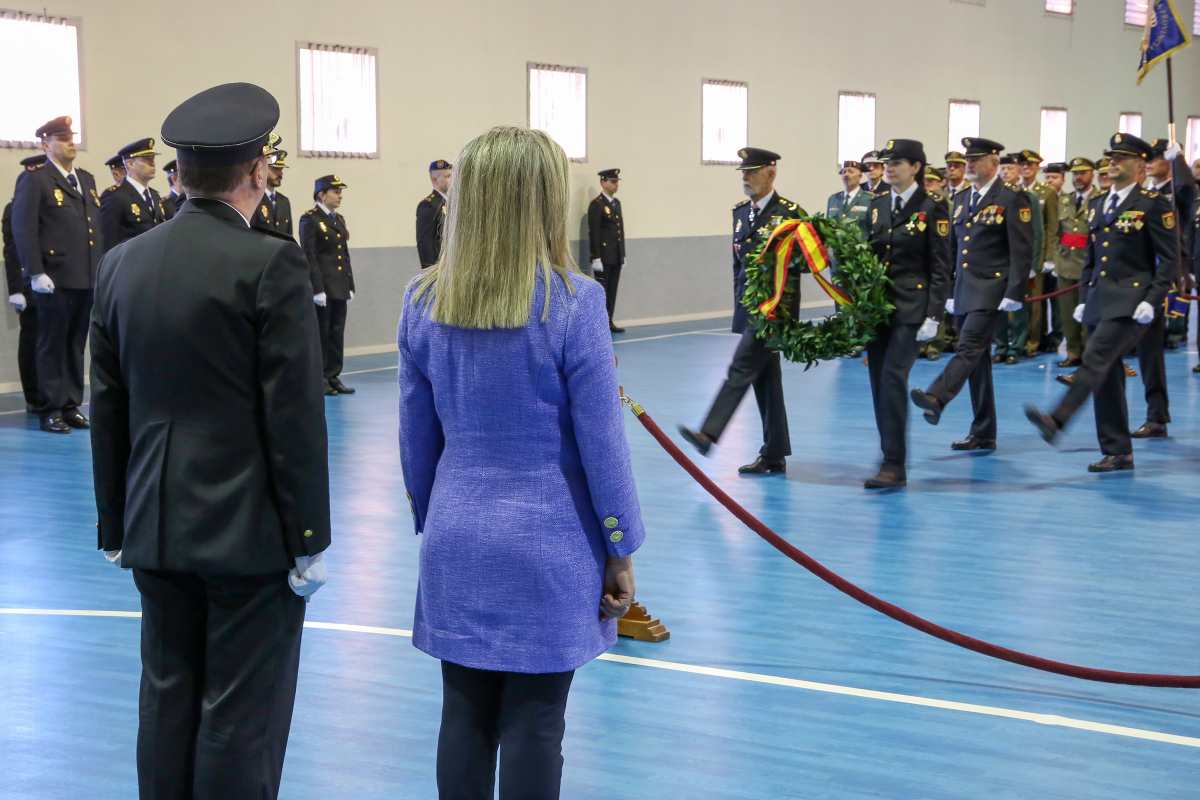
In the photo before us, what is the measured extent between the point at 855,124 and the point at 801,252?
15517mm

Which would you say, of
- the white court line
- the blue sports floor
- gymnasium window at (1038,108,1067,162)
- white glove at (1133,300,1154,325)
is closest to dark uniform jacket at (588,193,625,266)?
the blue sports floor

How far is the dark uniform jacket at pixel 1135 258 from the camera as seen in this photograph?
896 cm

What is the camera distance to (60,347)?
35.8 ft

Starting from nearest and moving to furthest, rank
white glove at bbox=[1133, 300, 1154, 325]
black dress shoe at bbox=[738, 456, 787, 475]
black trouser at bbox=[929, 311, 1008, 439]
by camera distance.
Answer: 1. white glove at bbox=[1133, 300, 1154, 325]
2. black dress shoe at bbox=[738, 456, 787, 475]
3. black trouser at bbox=[929, 311, 1008, 439]

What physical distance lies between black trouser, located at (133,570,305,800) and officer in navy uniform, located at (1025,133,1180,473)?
6.70m

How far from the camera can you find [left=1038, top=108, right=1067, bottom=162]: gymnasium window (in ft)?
93.1

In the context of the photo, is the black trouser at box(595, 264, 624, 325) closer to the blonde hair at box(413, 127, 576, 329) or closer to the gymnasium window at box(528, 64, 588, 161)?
the gymnasium window at box(528, 64, 588, 161)

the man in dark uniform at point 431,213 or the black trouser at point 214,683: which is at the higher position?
the man in dark uniform at point 431,213

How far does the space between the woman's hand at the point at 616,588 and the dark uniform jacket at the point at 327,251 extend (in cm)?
1033

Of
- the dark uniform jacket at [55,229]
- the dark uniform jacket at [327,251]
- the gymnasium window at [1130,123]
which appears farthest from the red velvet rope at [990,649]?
the gymnasium window at [1130,123]

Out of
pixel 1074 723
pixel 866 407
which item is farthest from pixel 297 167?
pixel 1074 723

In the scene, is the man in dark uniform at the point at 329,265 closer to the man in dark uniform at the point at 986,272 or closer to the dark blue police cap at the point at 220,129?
the man in dark uniform at the point at 986,272

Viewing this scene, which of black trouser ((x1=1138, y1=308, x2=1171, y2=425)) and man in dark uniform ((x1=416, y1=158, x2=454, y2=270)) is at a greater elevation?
man in dark uniform ((x1=416, y1=158, x2=454, y2=270))

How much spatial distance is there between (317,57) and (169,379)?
13074 mm
